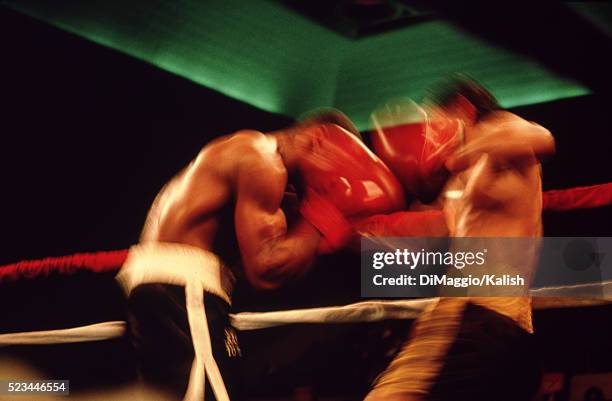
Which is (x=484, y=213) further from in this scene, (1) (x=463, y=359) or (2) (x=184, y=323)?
(2) (x=184, y=323)

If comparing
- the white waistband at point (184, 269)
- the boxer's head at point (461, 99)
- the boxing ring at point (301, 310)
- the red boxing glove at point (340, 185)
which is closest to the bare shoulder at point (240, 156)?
the red boxing glove at point (340, 185)

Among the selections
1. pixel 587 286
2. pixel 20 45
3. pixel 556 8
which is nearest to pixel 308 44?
pixel 556 8

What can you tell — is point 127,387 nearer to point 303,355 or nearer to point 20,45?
point 303,355

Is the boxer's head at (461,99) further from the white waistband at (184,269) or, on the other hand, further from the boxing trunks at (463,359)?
the white waistband at (184,269)

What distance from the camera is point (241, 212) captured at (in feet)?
7.90

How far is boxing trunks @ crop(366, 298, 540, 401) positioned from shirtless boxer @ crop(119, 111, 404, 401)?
15.5 inches

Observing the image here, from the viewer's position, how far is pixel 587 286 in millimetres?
2064

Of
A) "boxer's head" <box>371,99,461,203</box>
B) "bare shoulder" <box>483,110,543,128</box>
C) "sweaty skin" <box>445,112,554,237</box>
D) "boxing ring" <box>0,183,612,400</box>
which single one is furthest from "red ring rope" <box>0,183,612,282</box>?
"bare shoulder" <box>483,110,543,128</box>

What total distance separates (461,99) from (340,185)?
466 millimetres

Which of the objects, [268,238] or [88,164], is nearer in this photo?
[268,238]

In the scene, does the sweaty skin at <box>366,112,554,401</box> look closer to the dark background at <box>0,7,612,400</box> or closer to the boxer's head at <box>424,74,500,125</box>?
the boxer's head at <box>424,74,500,125</box>

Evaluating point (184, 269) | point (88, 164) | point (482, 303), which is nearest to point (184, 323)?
point (184, 269)

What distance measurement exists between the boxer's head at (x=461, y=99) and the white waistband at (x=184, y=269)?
845 millimetres

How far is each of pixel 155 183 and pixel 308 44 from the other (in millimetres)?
729
